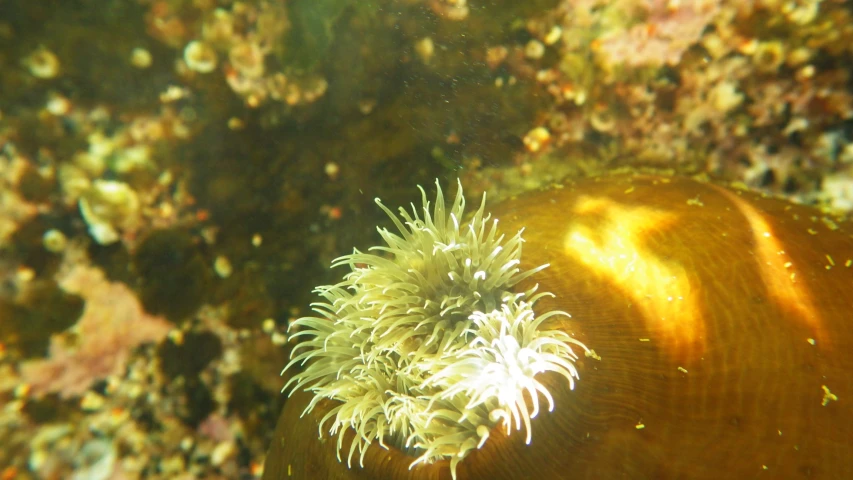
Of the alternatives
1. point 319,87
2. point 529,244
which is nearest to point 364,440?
point 529,244

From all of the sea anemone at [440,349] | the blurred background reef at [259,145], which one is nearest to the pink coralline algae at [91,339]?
the blurred background reef at [259,145]

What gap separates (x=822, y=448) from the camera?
1.63m

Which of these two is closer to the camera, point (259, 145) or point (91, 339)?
point (91, 339)

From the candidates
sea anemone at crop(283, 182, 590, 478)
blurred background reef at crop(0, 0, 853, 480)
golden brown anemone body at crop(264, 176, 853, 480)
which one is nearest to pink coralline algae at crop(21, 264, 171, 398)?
blurred background reef at crop(0, 0, 853, 480)

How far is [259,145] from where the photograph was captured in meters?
2.70

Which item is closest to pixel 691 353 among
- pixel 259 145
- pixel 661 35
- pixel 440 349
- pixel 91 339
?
pixel 440 349

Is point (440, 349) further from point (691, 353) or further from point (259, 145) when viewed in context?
point (259, 145)

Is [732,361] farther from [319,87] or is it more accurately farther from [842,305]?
[319,87]

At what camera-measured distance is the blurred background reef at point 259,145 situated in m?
2.40

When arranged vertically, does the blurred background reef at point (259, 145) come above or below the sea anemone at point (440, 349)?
above

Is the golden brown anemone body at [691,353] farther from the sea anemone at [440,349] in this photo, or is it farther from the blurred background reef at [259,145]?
the blurred background reef at [259,145]

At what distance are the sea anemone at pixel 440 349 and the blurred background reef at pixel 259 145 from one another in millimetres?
670

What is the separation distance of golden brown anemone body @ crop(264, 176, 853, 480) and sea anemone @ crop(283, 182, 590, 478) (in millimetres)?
93

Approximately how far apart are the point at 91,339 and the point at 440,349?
1.97 m
